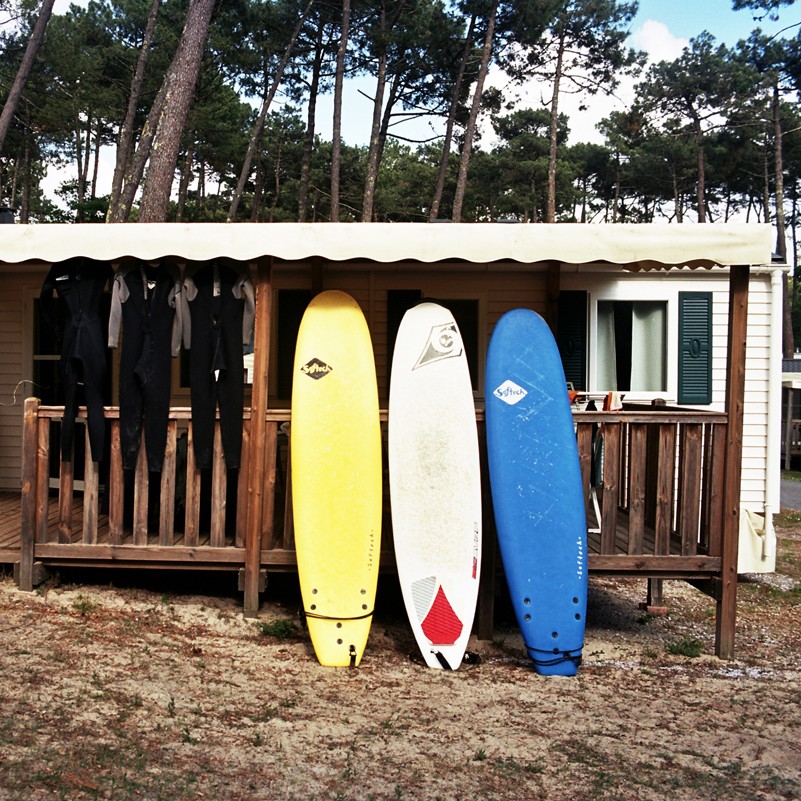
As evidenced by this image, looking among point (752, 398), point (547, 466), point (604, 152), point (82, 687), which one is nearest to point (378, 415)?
point (547, 466)

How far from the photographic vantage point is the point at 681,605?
6871 millimetres

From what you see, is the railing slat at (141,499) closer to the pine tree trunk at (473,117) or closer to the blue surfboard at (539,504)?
the blue surfboard at (539,504)

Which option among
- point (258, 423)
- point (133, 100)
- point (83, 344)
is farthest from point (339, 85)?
point (258, 423)

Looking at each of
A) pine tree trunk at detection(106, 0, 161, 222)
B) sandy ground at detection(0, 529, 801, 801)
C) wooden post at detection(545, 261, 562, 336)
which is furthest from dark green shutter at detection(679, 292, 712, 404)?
pine tree trunk at detection(106, 0, 161, 222)

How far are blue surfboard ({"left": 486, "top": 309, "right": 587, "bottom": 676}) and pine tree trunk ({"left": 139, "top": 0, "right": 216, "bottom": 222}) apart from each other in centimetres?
694

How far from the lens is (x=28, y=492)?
525 cm

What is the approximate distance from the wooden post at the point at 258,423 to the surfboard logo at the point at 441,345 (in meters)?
0.96

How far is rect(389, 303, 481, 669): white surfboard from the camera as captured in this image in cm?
476

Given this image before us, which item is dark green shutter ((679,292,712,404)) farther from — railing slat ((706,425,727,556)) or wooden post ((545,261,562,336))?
railing slat ((706,425,727,556))

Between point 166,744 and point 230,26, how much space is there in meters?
18.8

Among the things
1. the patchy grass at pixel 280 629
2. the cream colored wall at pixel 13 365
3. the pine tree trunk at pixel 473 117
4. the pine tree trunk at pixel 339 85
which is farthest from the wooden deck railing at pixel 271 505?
the pine tree trunk at pixel 339 85

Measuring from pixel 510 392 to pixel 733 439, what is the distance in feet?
4.39

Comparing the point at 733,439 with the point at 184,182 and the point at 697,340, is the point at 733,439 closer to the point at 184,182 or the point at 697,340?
the point at 697,340

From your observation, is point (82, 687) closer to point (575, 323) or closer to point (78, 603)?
point (78, 603)
